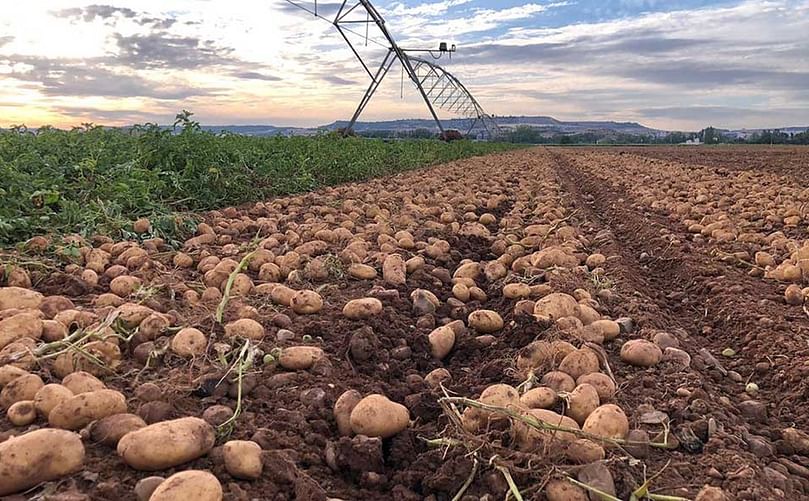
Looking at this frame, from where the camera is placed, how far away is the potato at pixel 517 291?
306cm

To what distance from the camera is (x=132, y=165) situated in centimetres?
489

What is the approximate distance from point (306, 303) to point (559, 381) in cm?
112

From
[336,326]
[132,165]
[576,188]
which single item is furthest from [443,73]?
[336,326]

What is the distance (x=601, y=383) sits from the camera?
203 centimetres

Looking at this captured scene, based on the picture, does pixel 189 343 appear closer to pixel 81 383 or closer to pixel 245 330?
pixel 245 330

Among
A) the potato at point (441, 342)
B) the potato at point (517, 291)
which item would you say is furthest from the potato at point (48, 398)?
the potato at point (517, 291)

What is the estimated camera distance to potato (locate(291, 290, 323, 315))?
2744 millimetres

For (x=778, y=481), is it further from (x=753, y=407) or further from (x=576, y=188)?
(x=576, y=188)

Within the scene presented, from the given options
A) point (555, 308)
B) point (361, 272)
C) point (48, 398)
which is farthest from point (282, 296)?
point (48, 398)

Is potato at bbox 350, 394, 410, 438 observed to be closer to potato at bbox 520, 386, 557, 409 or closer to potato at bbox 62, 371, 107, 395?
potato at bbox 520, 386, 557, 409

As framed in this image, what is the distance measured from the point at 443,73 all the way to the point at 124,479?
27124 mm

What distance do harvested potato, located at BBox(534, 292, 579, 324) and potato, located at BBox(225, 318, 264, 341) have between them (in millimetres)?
1050

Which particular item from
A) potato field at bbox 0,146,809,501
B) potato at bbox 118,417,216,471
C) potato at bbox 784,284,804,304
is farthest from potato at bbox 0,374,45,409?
potato at bbox 784,284,804,304

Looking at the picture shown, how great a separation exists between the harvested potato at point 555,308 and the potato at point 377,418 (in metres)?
0.98
